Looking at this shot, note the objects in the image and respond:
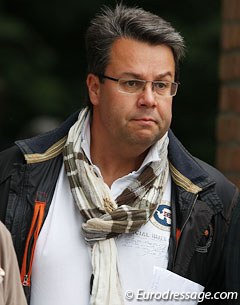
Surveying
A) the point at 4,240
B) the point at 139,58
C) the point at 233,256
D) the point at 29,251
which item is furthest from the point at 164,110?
the point at 4,240

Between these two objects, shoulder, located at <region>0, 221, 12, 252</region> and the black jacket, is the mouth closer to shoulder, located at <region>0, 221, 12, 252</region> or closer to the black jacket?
the black jacket

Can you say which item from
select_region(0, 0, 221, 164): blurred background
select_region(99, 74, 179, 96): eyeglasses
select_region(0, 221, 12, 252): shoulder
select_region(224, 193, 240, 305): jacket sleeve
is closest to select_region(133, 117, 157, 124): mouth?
select_region(99, 74, 179, 96): eyeglasses

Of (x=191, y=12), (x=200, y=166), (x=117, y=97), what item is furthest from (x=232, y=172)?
(x=191, y=12)

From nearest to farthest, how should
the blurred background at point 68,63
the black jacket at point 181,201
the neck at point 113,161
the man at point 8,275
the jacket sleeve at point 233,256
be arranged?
1. the man at point 8,275
2. the jacket sleeve at point 233,256
3. the black jacket at point 181,201
4. the neck at point 113,161
5. the blurred background at point 68,63

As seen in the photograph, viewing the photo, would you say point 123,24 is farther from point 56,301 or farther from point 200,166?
point 56,301

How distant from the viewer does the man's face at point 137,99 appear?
A: 4.12m

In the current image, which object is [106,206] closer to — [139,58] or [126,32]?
[139,58]

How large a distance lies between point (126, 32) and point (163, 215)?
2.70ft

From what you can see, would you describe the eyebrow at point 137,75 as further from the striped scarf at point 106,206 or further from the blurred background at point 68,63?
the blurred background at point 68,63

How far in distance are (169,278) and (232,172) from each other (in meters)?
1.41

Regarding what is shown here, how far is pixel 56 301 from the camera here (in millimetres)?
4023

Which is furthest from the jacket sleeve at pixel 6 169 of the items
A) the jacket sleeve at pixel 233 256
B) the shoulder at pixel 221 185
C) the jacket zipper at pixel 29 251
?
the jacket sleeve at pixel 233 256

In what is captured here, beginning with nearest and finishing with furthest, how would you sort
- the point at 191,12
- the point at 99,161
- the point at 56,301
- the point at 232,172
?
the point at 56,301
the point at 99,161
the point at 232,172
the point at 191,12

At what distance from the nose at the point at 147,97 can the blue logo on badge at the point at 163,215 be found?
1.52ft
